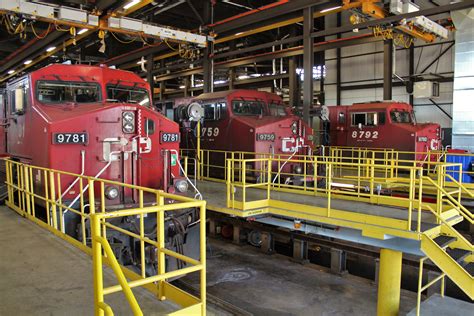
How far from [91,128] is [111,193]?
1079mm

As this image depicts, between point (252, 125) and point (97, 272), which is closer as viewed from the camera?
point (97, 272)

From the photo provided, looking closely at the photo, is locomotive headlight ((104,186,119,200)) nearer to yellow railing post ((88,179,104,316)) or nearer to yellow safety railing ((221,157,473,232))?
yellow safety railing ((221,157,473,232))

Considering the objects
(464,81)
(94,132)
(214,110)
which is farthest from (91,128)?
(464,81)

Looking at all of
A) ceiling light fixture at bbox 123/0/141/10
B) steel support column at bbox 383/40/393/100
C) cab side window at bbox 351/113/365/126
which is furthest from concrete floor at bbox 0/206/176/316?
steel support column at bbox 383/40/393/100

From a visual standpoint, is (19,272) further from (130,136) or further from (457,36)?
(457,36)

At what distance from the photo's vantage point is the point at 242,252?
9.10 meters

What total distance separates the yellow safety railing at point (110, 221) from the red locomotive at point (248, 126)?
13.7 ft

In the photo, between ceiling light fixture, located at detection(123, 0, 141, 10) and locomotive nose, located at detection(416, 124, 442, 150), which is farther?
locomotive nose, located at detection(416, 124, 442, 150)

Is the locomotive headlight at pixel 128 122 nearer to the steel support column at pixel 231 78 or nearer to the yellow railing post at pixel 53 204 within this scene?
the yellow railing post at pixel 53 204

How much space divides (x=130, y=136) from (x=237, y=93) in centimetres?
492

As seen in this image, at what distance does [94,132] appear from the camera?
19.8 ft

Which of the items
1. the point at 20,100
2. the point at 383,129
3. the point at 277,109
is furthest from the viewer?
the point at 383,129

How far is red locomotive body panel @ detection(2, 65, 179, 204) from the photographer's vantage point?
232 inches

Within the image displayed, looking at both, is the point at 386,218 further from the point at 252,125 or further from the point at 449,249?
the point at 252,125
